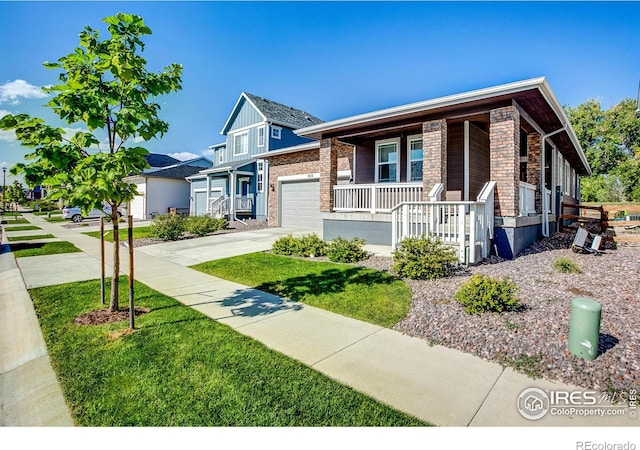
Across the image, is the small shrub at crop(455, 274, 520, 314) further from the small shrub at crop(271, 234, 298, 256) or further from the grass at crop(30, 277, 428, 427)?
the small shrub at crop(271, 234, 298, 256)

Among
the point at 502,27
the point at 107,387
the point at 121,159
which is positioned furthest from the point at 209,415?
the point at 502,27

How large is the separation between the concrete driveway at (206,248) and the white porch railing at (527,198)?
7401 mm

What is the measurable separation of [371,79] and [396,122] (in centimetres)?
202

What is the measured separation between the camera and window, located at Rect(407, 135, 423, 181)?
11.1 metres

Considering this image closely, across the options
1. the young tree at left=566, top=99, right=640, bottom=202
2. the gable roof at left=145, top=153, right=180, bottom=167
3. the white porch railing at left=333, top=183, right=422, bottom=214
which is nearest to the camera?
the white porch railing at left=333, top=183, right=422, bottom=214

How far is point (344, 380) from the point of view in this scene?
2.97 metres

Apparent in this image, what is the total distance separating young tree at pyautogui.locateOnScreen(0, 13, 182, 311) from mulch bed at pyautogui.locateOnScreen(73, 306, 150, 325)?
56.4 inches

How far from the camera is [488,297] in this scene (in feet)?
14.2

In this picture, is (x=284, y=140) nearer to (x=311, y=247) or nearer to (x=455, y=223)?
(x=311, y=247)

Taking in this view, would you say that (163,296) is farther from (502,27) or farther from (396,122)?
(502,27)

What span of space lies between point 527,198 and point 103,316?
10.2m

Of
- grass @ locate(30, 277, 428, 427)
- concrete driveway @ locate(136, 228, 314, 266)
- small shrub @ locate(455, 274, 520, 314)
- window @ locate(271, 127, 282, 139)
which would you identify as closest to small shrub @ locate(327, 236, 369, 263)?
concrete driveway @ locate(136, 228, 314, 266)

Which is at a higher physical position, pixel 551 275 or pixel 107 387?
pixel 551 275
